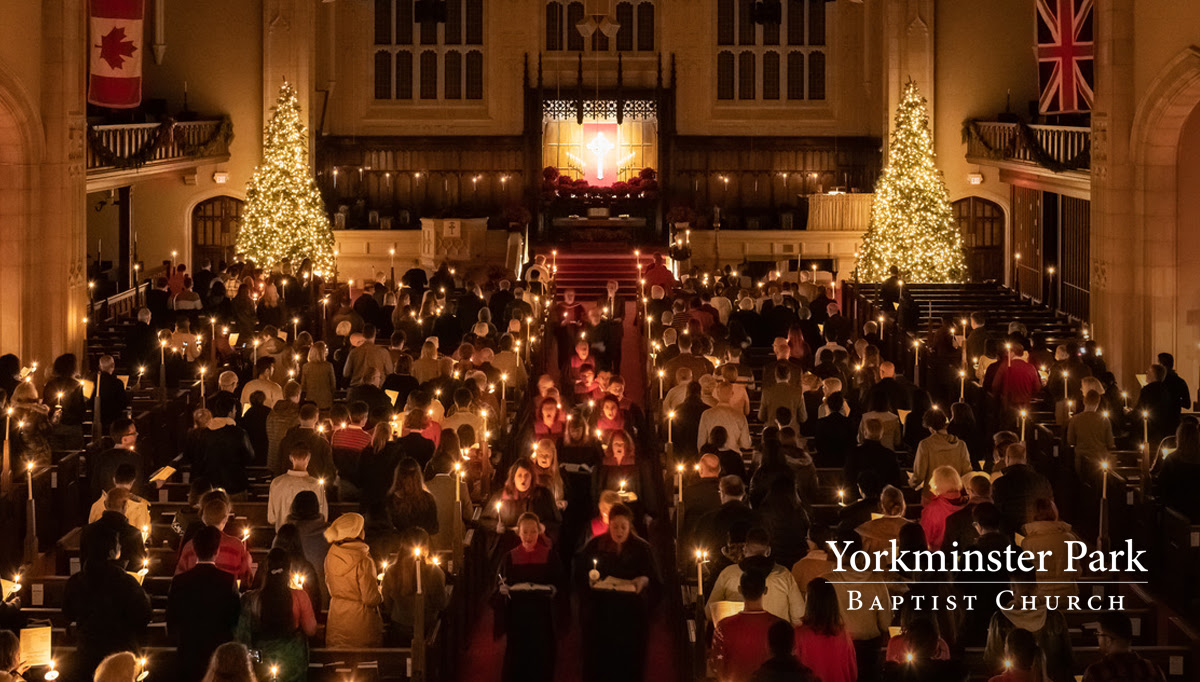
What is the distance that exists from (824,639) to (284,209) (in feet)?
80.4

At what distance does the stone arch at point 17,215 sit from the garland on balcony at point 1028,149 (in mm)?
14224

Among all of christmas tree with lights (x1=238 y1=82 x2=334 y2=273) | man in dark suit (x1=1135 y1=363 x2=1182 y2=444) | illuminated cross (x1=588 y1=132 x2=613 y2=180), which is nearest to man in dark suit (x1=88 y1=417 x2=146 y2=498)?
man in dark suit (x1=1135 y1=363 x2=1182 y2=444)

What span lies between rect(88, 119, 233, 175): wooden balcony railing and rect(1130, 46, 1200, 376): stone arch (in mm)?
14634

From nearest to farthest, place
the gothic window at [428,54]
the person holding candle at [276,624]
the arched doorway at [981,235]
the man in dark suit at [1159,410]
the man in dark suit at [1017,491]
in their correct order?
the person holding candle at [276,624] → the man in dark suit at [1017,491] → the man in dark suit at [1159,410] → the arched doorway at [981,235] → the gothic window at [428,54]

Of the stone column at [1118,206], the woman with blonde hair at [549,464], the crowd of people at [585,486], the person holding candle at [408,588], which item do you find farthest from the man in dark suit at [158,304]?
the person holding candle at [408,588]

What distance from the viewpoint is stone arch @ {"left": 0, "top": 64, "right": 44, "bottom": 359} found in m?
23.3

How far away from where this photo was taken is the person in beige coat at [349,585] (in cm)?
1135

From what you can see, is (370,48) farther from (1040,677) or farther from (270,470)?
(1040,677)

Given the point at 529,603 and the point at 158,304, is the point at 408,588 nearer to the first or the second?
the point at 529,603

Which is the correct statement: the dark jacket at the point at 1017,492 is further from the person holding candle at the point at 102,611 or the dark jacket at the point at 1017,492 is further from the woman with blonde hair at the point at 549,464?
the person holding candle at the point at 102,611

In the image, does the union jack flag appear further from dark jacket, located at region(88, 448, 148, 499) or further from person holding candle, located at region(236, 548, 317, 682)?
person holding candle, located at region(236, 548, 317, 682)

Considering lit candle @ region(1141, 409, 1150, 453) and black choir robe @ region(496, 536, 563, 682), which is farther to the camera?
lit candle @ region(1141, 409, 1150, 453)

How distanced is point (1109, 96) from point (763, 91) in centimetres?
1588

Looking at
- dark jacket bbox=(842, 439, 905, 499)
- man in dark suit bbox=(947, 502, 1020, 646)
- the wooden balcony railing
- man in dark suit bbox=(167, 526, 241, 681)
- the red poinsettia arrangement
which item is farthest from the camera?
the red poinsettia arrangement
